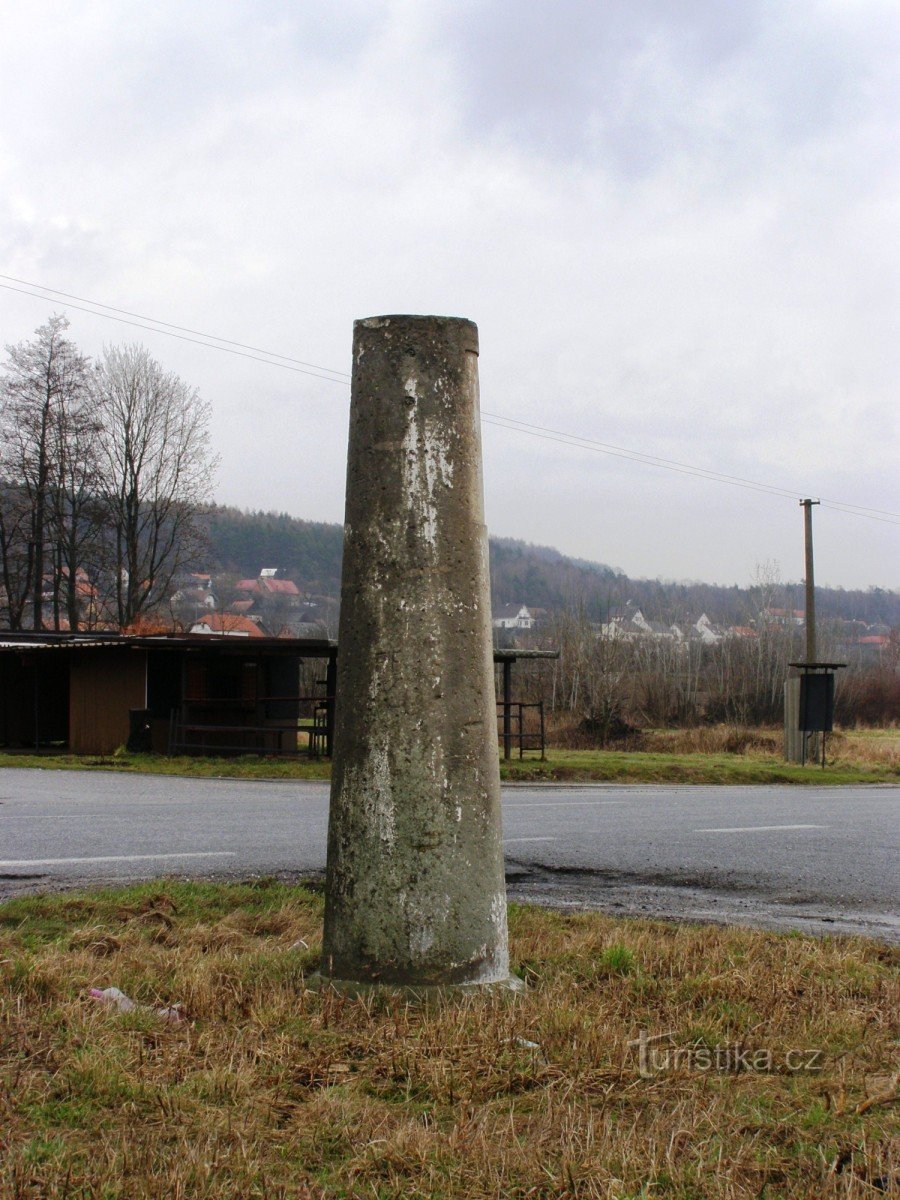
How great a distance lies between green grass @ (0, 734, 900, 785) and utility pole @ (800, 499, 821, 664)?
25.6 feet

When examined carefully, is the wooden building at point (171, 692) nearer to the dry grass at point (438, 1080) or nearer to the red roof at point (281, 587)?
the dry grass at point (438, 1080)

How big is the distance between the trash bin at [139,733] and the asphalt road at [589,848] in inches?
344

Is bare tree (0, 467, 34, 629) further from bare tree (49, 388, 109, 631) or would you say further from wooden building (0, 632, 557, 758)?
wooden building (0, 632, 557, 758)

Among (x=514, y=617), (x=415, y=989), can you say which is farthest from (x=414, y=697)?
(x=514, y=617)

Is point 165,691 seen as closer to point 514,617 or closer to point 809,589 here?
point 809,589

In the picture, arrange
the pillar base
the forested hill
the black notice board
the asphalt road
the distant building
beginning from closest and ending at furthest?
the pillar base
the asphalt road
the black notice board
the forested hill
the distant building

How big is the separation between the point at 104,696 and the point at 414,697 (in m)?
23.0

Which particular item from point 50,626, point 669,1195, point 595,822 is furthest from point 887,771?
point 50,626

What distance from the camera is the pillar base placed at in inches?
166

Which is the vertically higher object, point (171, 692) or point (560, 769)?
point (171, 692)

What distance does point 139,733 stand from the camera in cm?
2462

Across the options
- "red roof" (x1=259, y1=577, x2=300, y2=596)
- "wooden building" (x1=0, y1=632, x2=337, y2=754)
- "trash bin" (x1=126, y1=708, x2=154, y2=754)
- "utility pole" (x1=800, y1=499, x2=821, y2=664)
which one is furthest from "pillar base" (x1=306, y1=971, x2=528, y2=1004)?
"red roof" (x1=259, y1=577, x2=300, y2=596)

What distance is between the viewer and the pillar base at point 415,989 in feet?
13.8

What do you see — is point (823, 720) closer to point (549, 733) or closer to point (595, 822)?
point (549, 733)
